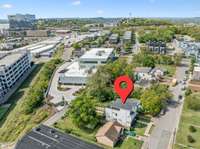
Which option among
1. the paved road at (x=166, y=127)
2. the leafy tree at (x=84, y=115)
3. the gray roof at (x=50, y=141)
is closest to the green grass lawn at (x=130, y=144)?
the paved road at (x=166, y=127)

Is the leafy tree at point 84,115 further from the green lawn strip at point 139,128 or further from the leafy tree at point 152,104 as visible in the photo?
the leafy tree at point 152,104

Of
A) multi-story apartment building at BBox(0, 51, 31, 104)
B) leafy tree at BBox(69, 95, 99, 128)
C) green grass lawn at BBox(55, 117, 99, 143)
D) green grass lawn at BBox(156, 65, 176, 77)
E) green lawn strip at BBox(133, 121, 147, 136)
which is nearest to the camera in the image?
green grass lawn at BBox(55, 117, 99, 143)

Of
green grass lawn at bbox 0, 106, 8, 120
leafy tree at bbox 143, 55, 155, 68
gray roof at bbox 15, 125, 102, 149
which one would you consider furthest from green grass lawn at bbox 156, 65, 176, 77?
green grass lawn at bbox 0, 106, 8, 120

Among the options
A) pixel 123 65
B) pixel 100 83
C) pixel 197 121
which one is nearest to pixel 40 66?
pixel 123 65

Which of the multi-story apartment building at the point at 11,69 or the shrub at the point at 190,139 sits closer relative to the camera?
the shrub at the point at 190,139

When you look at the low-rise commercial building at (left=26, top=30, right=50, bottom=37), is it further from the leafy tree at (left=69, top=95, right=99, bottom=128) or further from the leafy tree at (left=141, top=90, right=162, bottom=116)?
the leafy tree at (left=141, top=90, right=162, bottom=116)

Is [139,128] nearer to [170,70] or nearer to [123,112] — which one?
[123,112]
